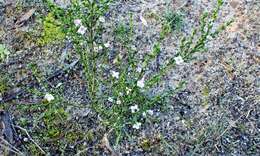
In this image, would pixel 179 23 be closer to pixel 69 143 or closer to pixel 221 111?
pixel 221 111

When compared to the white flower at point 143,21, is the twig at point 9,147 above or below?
below

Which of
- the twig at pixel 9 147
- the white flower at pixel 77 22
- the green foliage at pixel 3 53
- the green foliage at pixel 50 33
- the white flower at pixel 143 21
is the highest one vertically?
the white flower at pixel 77 22

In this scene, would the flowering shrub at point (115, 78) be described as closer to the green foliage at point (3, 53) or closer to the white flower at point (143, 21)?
the white flower at point (143, 21)

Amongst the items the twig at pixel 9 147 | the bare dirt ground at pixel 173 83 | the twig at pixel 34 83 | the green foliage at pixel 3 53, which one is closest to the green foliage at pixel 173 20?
the bare dirt ground at pixel 173 83

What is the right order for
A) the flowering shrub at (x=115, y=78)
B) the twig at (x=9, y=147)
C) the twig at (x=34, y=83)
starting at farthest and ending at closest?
the twig at (x=34, y=83) < the twig at (x=9, y=147) < the flowering shrub at (x=115, y=78)

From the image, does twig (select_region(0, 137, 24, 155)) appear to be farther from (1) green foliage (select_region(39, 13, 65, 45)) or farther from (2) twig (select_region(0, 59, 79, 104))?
(1) green foliage (select_region(39, 13, 65, 45))

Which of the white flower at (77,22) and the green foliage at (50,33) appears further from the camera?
the green foliage at (50,33)

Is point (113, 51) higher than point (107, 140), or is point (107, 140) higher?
point (113, 51)

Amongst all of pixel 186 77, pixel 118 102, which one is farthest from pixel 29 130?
pixel 186 77
